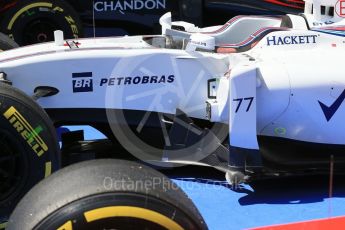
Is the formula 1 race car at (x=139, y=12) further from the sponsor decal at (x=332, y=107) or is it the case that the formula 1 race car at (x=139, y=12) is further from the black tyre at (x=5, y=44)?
the sponsor decal at (x=332, y=107)

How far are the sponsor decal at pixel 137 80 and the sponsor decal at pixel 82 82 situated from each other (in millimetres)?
95

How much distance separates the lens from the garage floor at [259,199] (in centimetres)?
384

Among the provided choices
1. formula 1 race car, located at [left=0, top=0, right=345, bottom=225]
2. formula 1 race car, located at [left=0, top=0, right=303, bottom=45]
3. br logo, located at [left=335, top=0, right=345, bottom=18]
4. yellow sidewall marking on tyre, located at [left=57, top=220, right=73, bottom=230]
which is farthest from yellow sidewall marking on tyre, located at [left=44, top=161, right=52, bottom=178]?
formula 1 race car, located at [left=0, top=0, right=303, bottom=45]

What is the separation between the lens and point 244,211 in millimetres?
3949

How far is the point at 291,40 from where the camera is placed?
4.68 metres

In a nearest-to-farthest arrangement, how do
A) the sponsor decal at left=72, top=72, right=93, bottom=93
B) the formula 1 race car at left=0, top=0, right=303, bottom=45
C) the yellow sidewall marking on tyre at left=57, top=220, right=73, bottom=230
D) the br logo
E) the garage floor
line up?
the yellow sidewall marking on tyre at left=57, top=220, right=73, bottom=230, the garage floor, the sponsor decal at left=72, top=72, right=93, bottom=93, the br logo, the formula 1 race car at left=0, top=0, right=303, bottom=45

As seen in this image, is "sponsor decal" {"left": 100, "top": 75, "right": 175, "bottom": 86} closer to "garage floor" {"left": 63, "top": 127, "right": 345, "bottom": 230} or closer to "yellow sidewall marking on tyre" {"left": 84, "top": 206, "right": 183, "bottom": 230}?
"garage floor" {"left": 63, "top": 127, "right": 345, "bottom": 230}

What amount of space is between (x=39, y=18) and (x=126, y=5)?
3.89 feet

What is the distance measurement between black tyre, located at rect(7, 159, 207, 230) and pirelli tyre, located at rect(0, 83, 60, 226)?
1.33 m

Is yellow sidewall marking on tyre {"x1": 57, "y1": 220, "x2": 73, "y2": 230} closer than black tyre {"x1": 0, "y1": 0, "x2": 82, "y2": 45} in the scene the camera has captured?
Yes

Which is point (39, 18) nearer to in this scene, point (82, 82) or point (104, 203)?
point (82, 82)

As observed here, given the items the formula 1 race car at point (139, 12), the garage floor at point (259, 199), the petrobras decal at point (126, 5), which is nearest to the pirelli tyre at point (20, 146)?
the garage floor at point (259, 199)

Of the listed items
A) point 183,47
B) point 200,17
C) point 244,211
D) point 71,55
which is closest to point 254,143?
point 244,211

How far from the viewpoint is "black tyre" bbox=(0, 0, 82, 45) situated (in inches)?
286
